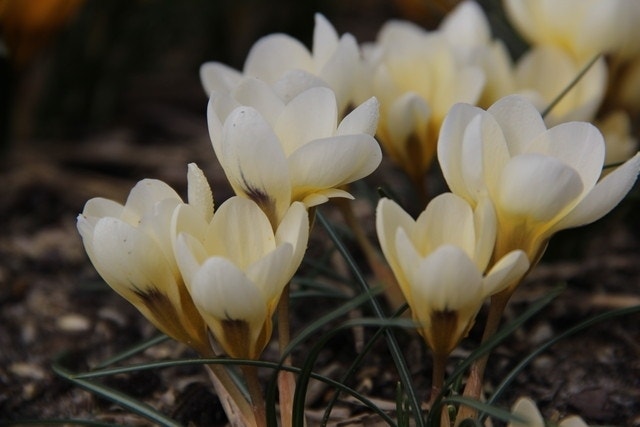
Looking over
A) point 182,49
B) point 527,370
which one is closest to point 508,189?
point 527,370

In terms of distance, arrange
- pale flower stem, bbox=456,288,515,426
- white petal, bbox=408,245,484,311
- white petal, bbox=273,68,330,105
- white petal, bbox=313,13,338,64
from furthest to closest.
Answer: white petal, bbox=313,13,338,64 → white petal, bbox=273,68,330,105 → pale flower stem, bbox=456,288,515,426 → white petal, bbox=408,245,484,311

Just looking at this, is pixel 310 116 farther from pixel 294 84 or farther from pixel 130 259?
pixel 130 259

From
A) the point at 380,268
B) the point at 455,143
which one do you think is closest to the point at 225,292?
the point at 455,143

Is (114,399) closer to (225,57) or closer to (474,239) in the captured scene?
(474,239)

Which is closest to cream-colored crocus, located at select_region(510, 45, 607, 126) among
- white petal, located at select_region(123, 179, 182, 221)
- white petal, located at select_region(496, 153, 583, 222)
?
white petal, located at select_region(496, 153, 583, 222)

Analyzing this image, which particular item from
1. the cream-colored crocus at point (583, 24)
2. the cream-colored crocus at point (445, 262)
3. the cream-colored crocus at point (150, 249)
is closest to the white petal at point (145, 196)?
the cream-colored crocus at point (150, 249)

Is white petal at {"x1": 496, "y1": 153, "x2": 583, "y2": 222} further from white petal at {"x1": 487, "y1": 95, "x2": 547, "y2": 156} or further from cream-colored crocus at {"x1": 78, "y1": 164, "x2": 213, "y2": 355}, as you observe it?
cream-colored crocus at {"x1": 78, "y1": 164, "x2": 213, "y2": 355}

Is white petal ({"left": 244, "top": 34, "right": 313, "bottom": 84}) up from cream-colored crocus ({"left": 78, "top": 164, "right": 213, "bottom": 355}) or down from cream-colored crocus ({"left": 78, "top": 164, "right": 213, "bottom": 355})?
up
